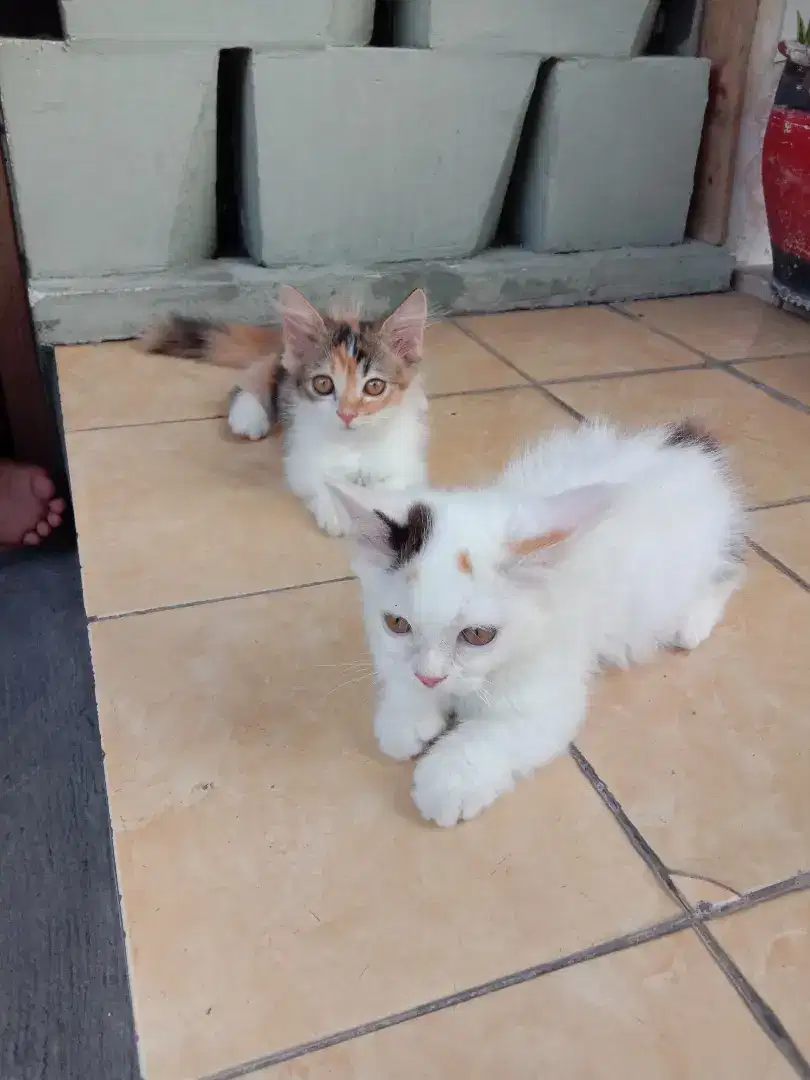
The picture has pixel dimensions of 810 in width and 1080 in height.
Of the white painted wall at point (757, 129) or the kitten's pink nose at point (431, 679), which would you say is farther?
the white painted wall at point (757, 129)

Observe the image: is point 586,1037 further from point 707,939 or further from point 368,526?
point 368,526

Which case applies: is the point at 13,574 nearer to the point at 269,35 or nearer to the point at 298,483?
the point at 298,483

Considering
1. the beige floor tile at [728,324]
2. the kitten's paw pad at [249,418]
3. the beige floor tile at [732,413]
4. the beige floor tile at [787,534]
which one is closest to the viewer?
the beige floor tile at [787,534]

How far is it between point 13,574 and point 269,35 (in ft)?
4.45

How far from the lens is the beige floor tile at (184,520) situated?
128cm

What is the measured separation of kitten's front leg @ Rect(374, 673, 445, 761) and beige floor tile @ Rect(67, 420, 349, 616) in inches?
14.4

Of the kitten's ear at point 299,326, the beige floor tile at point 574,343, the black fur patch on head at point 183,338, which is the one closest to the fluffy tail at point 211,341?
the black fur patch on head at point 183,338

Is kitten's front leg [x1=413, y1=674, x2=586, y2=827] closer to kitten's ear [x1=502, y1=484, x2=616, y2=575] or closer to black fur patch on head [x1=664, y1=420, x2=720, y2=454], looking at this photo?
kitten's ear [x1=502, y1=484, x2=616, y2=575]

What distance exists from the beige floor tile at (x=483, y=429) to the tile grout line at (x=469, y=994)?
0.88 metres

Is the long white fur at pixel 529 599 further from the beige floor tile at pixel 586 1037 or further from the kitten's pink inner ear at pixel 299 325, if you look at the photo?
the kitten's pink inner ear at pixel 299 325

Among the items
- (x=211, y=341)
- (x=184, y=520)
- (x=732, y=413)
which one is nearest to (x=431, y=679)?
(x=184, y=520)

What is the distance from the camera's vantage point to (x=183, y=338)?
2.05m

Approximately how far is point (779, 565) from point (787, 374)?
0.90m

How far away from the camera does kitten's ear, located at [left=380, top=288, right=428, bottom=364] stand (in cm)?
149
